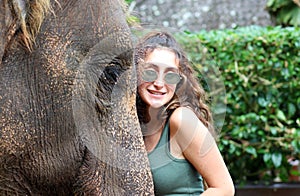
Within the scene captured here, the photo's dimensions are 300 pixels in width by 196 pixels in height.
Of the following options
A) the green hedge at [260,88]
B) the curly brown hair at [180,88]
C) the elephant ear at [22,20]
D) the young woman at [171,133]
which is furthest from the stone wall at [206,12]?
the elephant ear at [22,20]

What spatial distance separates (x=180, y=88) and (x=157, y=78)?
0.28m

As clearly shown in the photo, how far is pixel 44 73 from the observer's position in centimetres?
239

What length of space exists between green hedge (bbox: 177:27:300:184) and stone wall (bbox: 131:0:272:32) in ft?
13.6

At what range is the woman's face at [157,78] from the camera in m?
3.07

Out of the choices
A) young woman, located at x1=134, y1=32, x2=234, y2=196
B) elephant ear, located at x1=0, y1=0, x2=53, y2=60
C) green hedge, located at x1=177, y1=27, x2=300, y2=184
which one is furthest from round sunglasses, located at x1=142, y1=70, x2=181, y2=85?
green hedge, located at x1=177, y1=27, x2=300, y2=184

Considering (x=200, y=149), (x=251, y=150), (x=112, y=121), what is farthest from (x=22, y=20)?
(x=251, y=150)

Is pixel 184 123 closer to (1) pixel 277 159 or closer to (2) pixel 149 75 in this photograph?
(2) pixel 149 75

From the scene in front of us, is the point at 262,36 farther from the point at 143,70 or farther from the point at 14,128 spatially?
the point at 14,128

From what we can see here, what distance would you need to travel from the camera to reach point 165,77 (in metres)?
3.13

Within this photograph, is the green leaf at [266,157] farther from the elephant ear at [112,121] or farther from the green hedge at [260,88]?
the elephant ear at [112,121]

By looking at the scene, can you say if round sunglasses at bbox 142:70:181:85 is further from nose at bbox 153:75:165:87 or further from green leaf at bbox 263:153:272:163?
green leaf at bbox 263:153:272:163

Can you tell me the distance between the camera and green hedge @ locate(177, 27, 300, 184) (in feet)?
23.4

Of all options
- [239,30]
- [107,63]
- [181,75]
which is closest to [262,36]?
[239,30]

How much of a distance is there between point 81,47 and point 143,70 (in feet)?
2.24
